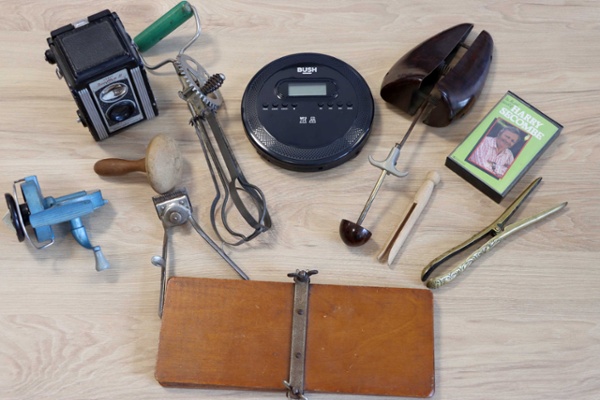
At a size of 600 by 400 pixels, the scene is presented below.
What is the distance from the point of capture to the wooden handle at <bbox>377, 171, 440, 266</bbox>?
2.91ft

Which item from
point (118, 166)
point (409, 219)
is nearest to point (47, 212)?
point (118, 166)

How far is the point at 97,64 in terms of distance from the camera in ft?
2.77

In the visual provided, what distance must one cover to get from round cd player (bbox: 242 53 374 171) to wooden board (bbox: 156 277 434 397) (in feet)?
0.63

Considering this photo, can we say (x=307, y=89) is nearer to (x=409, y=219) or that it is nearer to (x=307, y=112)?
(x=307, y=112)

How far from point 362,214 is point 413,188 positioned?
0.09m

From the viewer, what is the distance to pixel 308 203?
93 centimetres

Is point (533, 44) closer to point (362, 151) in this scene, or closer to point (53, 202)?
point (362, 151)

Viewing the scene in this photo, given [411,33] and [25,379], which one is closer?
[25,379]

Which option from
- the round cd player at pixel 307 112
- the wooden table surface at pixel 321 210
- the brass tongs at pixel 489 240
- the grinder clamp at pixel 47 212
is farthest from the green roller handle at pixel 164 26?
the brass tongs at pixel 489 240

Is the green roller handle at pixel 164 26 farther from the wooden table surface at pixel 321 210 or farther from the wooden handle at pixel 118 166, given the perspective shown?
the wooden handle at pixel 118 166

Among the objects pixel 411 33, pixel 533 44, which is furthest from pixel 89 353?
pixel 533 44

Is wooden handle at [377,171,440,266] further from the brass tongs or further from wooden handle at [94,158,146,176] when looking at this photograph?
wooden handle at [94,158,146,176]

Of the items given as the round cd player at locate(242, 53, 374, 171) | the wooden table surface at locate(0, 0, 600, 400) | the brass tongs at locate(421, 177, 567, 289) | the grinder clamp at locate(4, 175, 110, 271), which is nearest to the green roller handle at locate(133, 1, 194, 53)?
the wooden table surface at locate(0, 0, 600, 400)

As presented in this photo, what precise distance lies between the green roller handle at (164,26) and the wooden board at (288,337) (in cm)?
38
